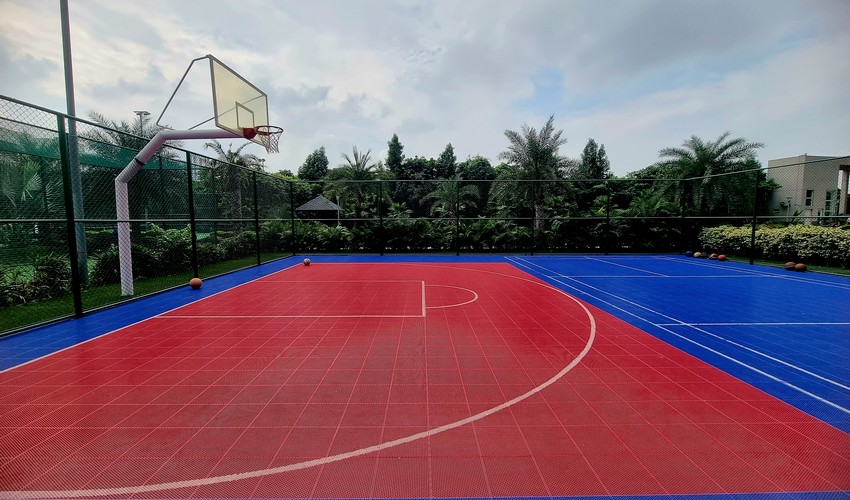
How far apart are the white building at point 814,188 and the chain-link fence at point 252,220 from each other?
0.28 feet

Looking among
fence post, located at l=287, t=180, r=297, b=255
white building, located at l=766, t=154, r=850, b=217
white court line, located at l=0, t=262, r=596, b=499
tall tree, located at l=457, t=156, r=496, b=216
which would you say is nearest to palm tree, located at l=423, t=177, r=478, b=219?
fence post, located at l=287, t=180, r=297, b=255

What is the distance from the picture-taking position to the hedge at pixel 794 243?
36.6 feet

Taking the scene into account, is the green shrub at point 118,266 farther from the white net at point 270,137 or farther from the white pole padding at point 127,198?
the white net at point 270,137

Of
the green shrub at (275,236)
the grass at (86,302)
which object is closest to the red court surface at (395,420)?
the grass at (86,302)

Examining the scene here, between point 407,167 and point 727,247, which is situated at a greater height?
point 407,167

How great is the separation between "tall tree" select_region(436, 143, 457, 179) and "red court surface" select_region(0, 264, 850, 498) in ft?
142

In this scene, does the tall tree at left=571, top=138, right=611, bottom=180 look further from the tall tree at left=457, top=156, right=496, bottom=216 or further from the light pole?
the light pole

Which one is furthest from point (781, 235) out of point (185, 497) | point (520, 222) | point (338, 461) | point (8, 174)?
point (8, 174)

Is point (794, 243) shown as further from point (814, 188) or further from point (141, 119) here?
point (141, 119)

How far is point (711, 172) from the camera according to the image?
17.4 metres

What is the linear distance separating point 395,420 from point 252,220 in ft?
34.6

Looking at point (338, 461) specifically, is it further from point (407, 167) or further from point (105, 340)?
point (407, 167)

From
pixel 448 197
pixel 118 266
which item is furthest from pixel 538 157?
pixel 118 266

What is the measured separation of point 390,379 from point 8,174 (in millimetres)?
10034
